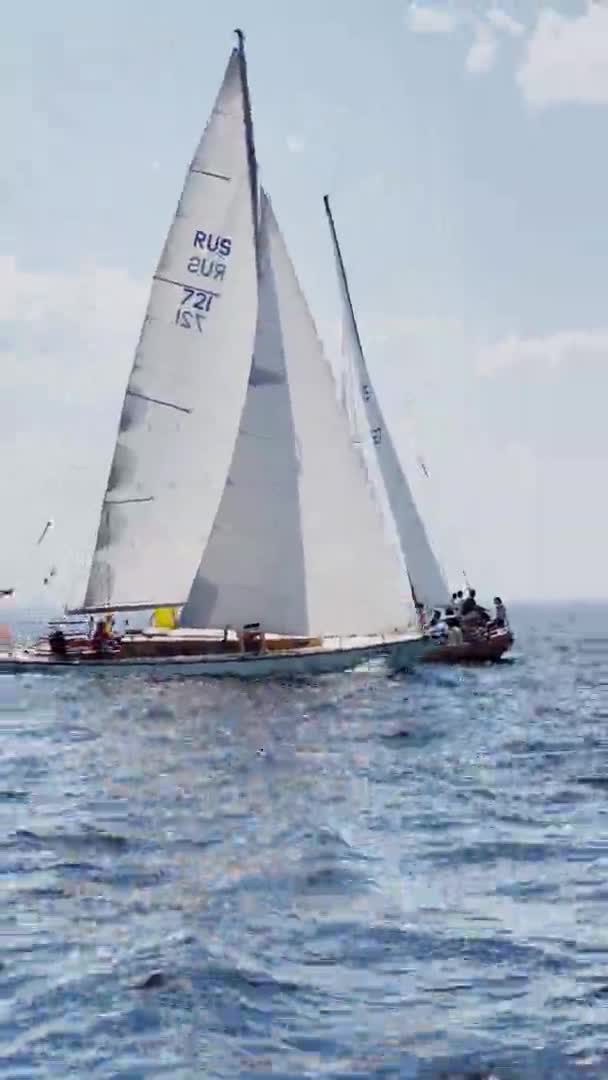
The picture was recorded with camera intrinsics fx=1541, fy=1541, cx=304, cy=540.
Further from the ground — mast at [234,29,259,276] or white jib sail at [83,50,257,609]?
mast at [234,29,259,276]

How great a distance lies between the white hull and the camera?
154ft

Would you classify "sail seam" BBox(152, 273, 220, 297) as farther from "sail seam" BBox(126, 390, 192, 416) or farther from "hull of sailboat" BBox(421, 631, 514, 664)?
"hull of sailboat" BBox(421, 631, 514, 664)

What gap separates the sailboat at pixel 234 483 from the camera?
47.8 m

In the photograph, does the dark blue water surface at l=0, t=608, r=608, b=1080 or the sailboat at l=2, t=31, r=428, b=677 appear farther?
the sailboat at l=2, t=31, r=428, b=677

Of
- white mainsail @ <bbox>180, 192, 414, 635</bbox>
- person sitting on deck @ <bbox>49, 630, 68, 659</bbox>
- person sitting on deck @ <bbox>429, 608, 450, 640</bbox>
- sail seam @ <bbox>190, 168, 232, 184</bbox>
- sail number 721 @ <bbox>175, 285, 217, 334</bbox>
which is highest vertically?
sail seam @ <bbox>190, 168, 232, 184</bbox>

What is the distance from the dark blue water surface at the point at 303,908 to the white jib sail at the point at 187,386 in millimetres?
19577

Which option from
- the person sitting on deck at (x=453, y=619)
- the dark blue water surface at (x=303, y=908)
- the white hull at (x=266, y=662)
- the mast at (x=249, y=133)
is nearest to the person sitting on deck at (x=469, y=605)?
the person sitting on deck at (x=453, y=619)

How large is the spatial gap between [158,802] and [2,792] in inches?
120

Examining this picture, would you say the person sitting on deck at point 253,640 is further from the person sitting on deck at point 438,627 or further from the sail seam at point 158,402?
the person sitting on deck at point 438,627

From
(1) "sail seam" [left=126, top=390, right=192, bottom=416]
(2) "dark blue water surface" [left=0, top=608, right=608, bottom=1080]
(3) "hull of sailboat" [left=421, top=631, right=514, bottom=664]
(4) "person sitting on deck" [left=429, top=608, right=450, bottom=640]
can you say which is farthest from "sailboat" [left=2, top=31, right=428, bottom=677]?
(2) "dark blue water surface" [left=0, top=608, right=608, bottom=1080]

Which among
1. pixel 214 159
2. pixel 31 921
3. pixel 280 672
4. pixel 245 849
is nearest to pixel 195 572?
pixel 280 672

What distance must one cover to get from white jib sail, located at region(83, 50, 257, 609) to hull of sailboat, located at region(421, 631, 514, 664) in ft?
35.7

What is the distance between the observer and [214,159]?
49688mm

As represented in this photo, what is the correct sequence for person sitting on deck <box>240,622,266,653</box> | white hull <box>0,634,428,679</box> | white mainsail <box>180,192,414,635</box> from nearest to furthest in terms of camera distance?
white hull <box>0,634,428,679</box>, person sitting on deck <box>240,622,266,653</box>, white mainsail <box>180,192,414,635</box>
